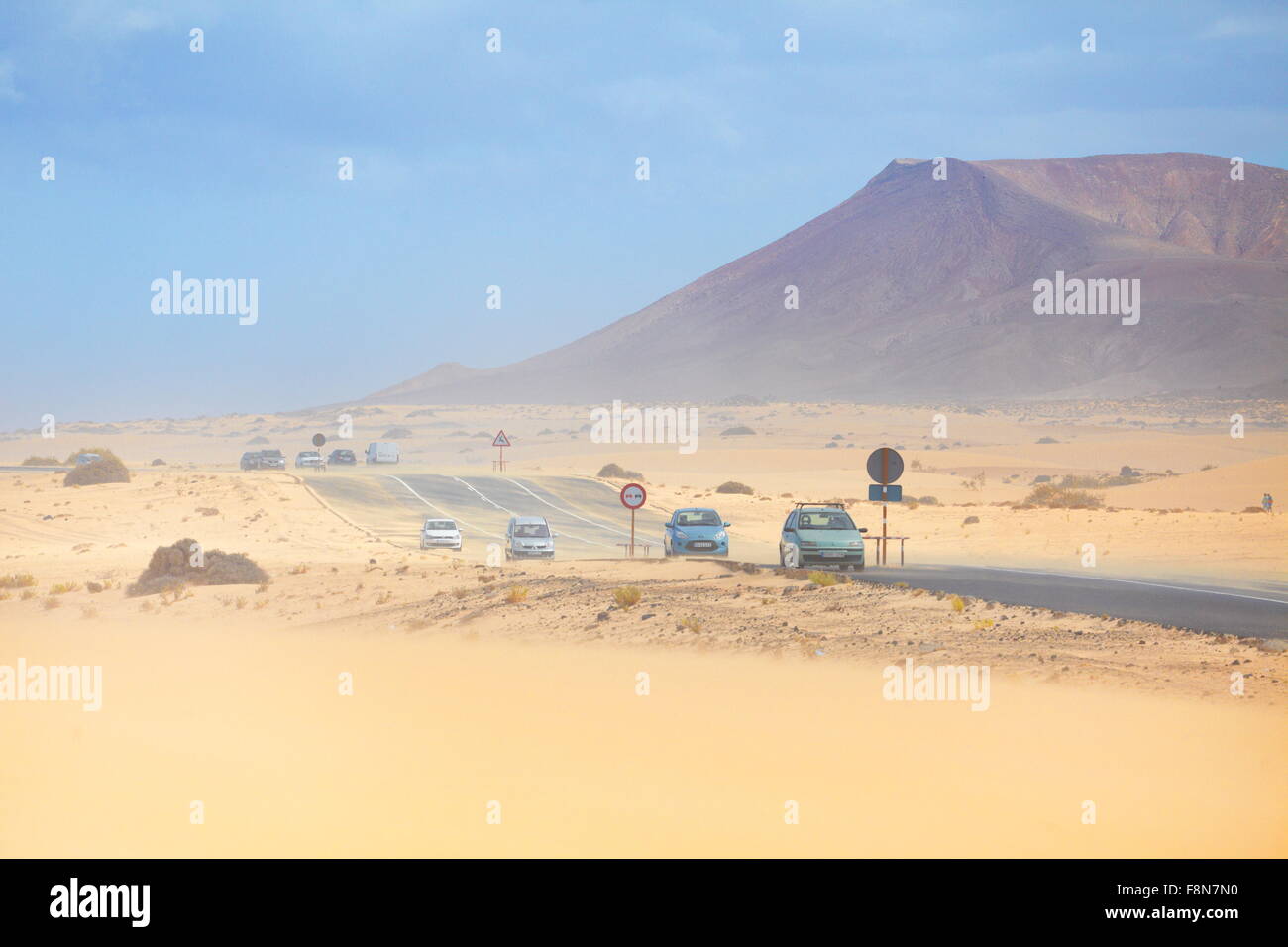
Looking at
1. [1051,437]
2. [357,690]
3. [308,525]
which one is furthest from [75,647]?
[1051,437]

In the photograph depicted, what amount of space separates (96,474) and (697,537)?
42.9m

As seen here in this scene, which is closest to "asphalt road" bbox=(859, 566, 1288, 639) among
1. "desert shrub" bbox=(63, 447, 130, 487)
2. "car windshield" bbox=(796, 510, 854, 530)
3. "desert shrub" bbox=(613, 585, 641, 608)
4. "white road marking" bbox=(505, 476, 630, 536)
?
"car windshield" bbox=(796, 510, 854, 530)

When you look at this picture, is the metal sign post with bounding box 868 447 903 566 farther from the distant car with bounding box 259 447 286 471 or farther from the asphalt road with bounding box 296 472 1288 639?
the distant car with bounding box 259 447 286 471

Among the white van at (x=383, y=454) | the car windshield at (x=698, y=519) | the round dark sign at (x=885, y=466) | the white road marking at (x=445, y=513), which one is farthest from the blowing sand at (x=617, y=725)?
the white van at (x=383, y=454)

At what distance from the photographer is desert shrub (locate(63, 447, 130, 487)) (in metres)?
64.6

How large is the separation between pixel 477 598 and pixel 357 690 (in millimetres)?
7340

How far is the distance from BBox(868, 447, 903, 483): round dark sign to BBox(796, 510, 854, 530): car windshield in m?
1.21

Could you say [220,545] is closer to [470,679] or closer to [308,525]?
[308,525]

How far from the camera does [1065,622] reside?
66.7ft

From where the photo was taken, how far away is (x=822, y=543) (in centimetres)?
2900

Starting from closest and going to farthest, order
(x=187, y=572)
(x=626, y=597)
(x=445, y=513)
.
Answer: (x=626, y=597)
(x=187, y=572)
(x=445, y=513)

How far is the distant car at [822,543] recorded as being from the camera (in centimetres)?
2889

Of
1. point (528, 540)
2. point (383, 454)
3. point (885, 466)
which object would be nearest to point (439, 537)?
point (528, 540)

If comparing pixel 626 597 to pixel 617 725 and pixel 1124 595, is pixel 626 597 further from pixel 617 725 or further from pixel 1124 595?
pixel 1124 595
